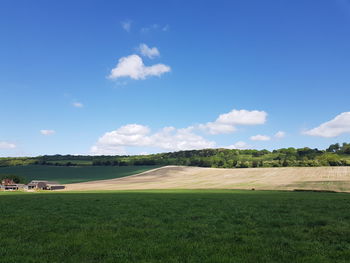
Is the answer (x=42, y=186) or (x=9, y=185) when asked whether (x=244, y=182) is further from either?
(x=9, y=185)

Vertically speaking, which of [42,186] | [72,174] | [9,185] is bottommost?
[42,186]

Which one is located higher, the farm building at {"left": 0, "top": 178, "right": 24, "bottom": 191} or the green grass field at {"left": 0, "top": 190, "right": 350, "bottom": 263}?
the green grass field at {"left": 0, "top": 190, "right": 350, "bottom": 263}

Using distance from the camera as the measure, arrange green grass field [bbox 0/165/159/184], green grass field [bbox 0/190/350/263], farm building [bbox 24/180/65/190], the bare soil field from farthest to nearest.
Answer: green grass field [bbox 0/165/159/184] → farm building [bbox 24/180/65/190] → the bare soil field → green grass field [bbox 0/190/350/263]

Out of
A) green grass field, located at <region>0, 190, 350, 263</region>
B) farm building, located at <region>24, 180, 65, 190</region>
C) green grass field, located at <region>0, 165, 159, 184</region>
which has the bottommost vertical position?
farm building, located at <region>24, 180, 65, 190</region>

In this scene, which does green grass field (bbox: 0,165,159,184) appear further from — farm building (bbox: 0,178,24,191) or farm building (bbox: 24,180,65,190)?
farm building (bbox: 0,178,24,191)

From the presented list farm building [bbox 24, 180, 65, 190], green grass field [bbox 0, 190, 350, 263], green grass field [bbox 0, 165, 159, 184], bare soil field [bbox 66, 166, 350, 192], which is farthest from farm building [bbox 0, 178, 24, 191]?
green grass field [bbox 0, 190, 350, 263]

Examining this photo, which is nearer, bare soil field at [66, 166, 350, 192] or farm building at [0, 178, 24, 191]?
bare soil field at [66, 166, 350, 192]

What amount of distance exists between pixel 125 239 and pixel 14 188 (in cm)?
10161

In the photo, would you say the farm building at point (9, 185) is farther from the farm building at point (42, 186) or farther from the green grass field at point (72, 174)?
the green grass field at point (72, 174)

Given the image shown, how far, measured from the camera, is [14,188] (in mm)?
96812

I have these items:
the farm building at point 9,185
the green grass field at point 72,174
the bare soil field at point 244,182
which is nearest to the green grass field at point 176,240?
the bare soil field at point 244,182

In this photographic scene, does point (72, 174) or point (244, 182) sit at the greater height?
point (72, 174)

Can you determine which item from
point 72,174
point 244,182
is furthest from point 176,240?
point 72,174

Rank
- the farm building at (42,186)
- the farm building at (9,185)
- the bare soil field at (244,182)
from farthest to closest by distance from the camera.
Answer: the farm building at (9,185) → the farm building at (42,186) → the bare soil field at (244,182)
